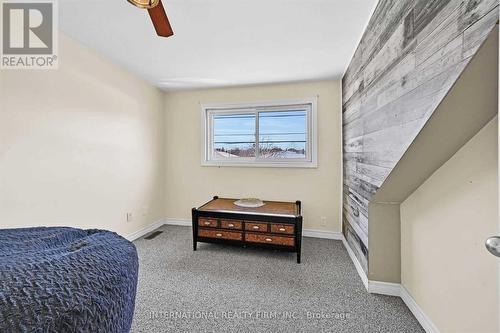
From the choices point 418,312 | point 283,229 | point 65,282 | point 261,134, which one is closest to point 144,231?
point 283,229

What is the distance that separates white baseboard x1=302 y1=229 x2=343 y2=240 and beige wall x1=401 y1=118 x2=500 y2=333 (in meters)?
1.39

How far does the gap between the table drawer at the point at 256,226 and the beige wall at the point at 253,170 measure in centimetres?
81

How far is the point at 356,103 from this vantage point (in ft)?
7.30

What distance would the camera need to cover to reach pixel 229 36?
6.68ft

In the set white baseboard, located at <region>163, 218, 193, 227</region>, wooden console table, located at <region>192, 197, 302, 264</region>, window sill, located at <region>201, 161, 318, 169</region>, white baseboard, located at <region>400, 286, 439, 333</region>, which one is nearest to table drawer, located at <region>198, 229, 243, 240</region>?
wooden console table, located at <region>192, 197, 302, 264</region>

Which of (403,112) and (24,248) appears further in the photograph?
(403,112)

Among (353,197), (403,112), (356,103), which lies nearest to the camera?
(403,112)

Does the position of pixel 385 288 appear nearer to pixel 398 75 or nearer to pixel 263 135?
pixel 398 75

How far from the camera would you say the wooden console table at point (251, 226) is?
243 centimetres

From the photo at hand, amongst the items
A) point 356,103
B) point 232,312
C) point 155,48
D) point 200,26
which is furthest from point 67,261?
point 356,103

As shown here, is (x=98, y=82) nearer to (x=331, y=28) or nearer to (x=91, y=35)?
(x=91, y=35)

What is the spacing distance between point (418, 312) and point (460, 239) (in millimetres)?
735

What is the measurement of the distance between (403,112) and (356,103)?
103cm

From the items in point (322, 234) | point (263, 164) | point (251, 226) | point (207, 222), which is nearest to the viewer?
point (251, 226)
